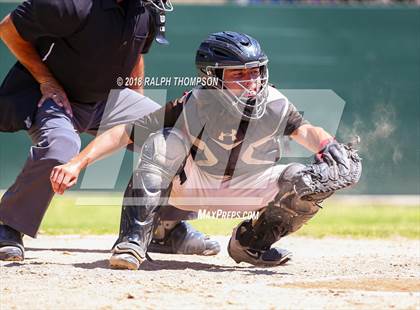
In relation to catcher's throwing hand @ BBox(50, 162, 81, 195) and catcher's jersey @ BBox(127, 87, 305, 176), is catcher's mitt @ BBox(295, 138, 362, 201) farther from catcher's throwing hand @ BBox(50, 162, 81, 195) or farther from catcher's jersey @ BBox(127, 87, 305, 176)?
catcher's throwing hand @ BBox(50, 162, 81, 195)

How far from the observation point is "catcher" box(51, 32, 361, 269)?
231 inches

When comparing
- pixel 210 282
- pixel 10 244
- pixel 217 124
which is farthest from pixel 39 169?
pixel 210 282

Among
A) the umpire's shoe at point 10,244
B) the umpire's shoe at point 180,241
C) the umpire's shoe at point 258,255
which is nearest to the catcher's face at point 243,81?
the umpire's shoe at point 258,255

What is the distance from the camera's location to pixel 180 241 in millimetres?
7121

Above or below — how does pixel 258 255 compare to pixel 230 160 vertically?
below

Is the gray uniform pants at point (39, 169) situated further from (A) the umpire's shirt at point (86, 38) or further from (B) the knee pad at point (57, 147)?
(A) the umpire's shirt at point (86, 38)

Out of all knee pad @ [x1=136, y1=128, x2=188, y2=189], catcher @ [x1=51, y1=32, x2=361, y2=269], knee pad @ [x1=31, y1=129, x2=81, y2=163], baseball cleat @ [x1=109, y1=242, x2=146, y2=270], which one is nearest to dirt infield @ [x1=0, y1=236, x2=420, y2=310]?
baseball cleat @ [x1=109, y1=242, x2=146, y2=270]

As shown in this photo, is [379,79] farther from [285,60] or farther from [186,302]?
[186,302]

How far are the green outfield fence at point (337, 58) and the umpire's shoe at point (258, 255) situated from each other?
4768mm

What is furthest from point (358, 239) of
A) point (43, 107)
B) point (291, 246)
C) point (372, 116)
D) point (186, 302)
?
point (186, 302)

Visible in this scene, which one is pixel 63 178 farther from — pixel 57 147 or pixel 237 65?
pixel 237 65

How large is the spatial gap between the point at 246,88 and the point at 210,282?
1.40 meters

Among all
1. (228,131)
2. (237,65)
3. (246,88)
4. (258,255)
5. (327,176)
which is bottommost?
(258,255)

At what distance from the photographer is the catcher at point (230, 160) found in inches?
231
